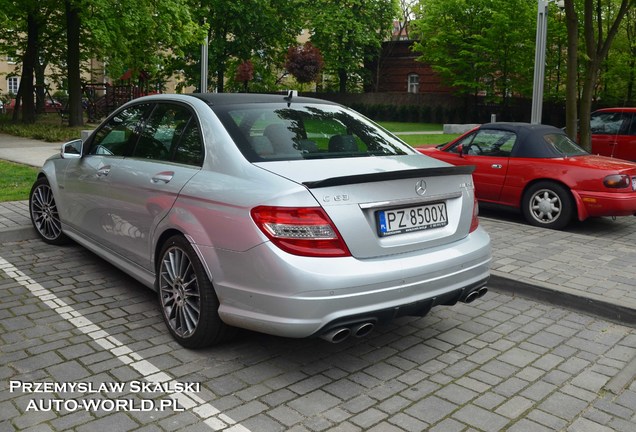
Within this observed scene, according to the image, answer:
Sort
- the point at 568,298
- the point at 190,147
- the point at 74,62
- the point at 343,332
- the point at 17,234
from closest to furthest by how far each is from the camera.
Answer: the point at 343,332
the point at 190,147
the point at 568,298
the point at 17,234
the point at 74,62

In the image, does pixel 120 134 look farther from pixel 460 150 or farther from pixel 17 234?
pixel 460 150

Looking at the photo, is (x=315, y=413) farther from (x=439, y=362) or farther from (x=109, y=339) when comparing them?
(x=109, y=339)

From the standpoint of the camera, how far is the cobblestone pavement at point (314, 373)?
3396 millimetres

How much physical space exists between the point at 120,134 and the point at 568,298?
4.04 meters

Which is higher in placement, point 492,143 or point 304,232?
point 492,143

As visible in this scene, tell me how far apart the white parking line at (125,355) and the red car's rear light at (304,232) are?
0.95 metres

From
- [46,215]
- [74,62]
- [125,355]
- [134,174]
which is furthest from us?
[74,62]

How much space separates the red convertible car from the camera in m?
8.43

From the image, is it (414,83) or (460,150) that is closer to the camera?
(460,150)

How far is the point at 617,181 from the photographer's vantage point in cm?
837

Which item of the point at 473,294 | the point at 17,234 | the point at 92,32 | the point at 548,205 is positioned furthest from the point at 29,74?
the point at 473,294

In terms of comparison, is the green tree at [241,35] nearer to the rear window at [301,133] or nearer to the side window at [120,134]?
the side window at [120,134]

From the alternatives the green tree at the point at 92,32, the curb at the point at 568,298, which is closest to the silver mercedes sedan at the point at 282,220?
the curb at the point at 568,298

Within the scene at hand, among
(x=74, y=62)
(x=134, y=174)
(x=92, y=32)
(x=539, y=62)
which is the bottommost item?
(x=134, y=174)
